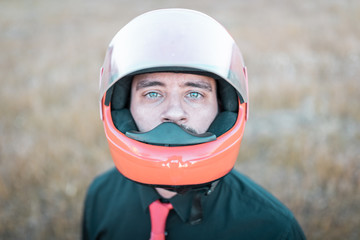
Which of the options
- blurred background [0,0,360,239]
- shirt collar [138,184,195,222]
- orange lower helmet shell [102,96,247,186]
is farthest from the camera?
blurred background [0,0,360,239]

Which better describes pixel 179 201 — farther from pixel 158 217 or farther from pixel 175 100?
pixel 175 100

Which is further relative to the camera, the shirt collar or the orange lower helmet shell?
the shirt collar

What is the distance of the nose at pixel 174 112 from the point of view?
1464 mm

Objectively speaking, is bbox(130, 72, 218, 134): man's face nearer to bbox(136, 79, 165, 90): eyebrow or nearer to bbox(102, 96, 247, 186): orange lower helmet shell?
bbox(136, 79, 165, 90): eyebrow

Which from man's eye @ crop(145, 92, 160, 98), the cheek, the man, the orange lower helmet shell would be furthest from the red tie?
man's eye @ crop(145, 92, 160, 98)

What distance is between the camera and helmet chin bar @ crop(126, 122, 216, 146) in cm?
132

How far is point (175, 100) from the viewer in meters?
1.52

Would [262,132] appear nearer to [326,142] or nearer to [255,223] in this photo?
[326,142]

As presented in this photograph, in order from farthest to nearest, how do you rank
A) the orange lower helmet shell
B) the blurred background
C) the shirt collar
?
the blurred background < the shirt collar < the orange lower helmet shell

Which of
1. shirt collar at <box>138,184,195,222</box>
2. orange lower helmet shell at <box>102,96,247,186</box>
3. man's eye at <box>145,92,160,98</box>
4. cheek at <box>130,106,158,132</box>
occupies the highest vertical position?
man's eye at <box>145,92,160,98</box>

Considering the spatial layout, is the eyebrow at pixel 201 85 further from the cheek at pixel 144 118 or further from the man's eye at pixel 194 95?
the cheek at pixel 144 118

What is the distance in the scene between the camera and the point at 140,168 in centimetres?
138

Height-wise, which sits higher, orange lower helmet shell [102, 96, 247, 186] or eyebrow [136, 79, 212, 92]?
eyebrow [136, 79, 212, 92]

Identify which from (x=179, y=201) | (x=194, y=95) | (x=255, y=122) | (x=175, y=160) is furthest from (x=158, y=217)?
(x=255, y=122)
